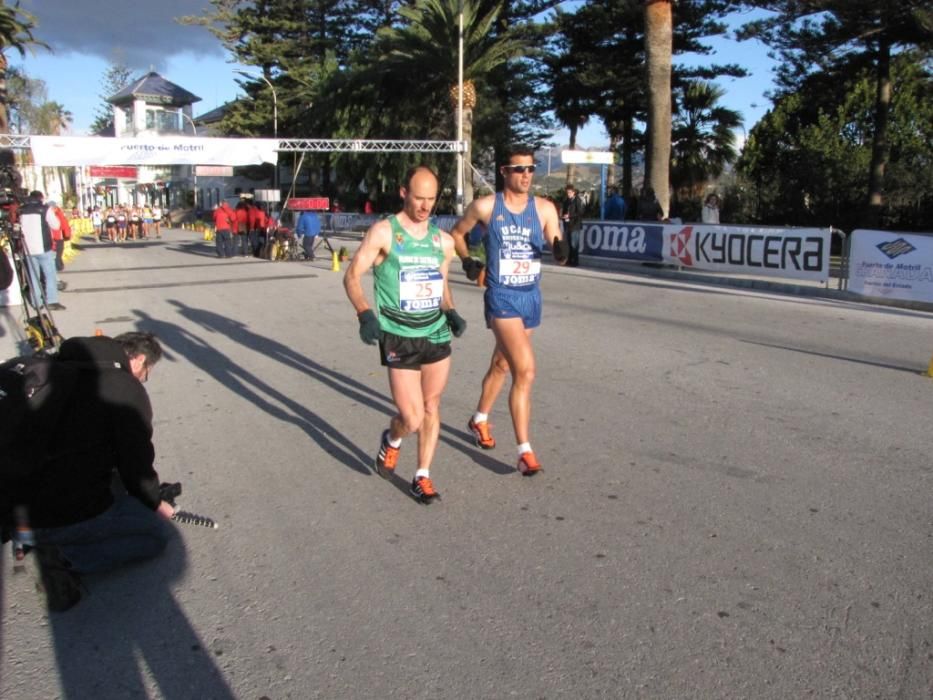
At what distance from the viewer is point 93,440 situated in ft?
10.9

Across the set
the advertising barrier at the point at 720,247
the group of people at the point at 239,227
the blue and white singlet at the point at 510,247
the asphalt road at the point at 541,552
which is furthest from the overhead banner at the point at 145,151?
the blue and white singlet at the point at 510,247

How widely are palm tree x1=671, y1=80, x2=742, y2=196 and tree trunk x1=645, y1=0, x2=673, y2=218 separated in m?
12.8

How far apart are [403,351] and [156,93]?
82.2 m

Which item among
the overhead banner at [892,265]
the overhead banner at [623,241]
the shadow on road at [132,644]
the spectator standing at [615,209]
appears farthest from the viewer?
the spectator standing at [615,209]

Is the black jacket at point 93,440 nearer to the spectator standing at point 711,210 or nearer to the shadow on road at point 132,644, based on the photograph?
the shadow on road at point 132,644

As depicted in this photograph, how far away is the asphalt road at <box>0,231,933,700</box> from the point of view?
2863 mm

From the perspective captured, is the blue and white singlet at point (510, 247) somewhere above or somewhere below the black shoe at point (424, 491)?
above

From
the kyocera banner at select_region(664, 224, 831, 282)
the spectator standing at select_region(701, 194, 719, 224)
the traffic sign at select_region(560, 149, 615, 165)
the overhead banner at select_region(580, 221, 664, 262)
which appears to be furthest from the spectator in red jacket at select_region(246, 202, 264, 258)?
the spectator standing at select_region(701, 194, 719, 224)

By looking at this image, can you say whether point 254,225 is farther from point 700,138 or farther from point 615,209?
point 700,138

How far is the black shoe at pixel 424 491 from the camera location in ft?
14.3

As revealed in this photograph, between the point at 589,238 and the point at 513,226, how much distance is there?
1621 cm

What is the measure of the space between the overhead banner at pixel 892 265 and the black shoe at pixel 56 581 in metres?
12.4

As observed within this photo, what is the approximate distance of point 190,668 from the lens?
289cm

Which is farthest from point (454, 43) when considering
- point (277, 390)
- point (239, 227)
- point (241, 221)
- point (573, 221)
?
point (277, 390)
